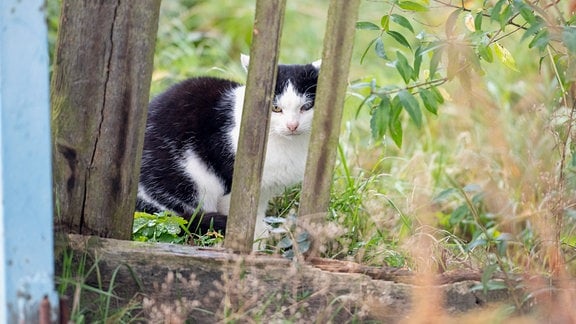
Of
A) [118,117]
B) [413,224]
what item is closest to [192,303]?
[118,117]

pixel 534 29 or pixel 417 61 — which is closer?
pixel 534 29

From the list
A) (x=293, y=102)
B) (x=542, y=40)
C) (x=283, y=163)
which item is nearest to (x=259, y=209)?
(x=283, y=163)

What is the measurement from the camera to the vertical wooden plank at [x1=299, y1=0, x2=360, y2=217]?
2.21 m

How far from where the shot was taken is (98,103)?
2252 mm

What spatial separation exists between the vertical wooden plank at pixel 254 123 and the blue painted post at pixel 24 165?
0.54 meters

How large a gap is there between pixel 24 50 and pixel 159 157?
1.50 meters

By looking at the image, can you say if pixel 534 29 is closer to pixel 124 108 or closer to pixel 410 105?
pixel 410 105

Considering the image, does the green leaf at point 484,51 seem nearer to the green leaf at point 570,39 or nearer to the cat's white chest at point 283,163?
the green leaf at point 570,39

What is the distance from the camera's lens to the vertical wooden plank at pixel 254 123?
7.20 feet

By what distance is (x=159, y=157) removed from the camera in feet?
11.0

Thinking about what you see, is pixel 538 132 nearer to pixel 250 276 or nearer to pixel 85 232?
pixel 250 276

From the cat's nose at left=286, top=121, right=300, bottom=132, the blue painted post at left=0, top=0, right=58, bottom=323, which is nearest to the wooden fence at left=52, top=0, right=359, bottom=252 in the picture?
the blue painted post at left=0, top=0, right=58, bottom=323

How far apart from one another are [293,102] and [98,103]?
119 cm

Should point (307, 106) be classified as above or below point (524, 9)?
below
